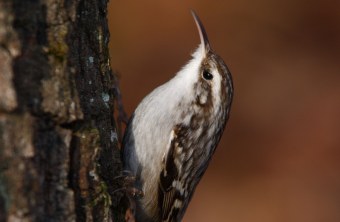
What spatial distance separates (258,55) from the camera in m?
6.60

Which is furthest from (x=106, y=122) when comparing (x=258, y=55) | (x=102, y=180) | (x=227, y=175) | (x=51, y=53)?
(x=258, y=55)

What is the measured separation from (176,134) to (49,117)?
37.1 inches

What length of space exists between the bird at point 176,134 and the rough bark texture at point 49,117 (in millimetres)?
510

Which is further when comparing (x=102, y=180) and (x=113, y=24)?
(x=113, y=24)

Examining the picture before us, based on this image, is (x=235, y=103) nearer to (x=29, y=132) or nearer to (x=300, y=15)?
(x=300, y=15)

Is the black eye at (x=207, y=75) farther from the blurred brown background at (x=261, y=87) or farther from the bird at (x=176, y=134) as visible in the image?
the blurred brown background at (x=261, y=87)

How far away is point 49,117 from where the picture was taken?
2.05 metres

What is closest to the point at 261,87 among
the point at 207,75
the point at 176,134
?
the point at 207,75

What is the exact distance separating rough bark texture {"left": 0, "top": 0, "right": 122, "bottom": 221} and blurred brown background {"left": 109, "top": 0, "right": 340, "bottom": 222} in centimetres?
375

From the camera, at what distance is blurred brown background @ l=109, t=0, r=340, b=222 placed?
19.9ft

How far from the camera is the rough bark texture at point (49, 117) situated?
1.96m

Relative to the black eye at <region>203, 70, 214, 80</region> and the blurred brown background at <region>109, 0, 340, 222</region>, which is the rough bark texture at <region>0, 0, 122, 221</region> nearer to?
the black eye at <region>203, 70, 214, 80</region>

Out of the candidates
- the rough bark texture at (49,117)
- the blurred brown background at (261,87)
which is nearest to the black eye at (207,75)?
the rough bark texture at (49,117)

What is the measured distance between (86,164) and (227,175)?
4.04 metres
